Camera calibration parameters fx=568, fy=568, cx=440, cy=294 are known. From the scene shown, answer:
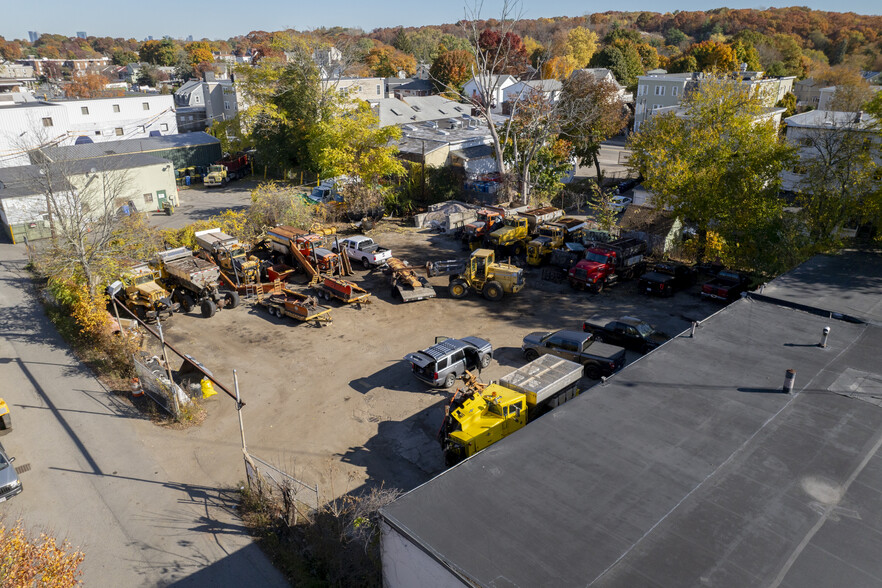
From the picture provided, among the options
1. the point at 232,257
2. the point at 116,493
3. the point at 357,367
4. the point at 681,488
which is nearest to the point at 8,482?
the point at 116,493

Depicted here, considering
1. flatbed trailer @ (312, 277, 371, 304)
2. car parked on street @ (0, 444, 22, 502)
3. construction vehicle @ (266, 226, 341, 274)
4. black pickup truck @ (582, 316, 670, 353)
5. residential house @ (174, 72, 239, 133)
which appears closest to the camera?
car parked on street @ (0, 444, 22, 502)

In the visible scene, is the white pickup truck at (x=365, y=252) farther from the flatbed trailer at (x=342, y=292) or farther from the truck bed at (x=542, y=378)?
the truck bed at (x=542, y=378)

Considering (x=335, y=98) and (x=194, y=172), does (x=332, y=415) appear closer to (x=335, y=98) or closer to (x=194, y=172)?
(x=335, y=98)

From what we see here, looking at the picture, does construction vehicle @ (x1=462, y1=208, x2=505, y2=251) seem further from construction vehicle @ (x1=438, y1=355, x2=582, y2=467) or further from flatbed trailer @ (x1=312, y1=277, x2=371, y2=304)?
construction vehicle @ (x1=438, y1=355, x2=582, y2=467)

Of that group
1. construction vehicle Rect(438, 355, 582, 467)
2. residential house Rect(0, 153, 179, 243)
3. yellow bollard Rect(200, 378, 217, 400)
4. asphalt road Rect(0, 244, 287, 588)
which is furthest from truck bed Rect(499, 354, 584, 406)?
residential house Rect(0, 153, 179, 243)

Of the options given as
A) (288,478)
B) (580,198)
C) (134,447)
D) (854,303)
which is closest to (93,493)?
(134,447)
